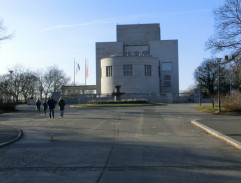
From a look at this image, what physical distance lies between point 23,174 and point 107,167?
1892mm

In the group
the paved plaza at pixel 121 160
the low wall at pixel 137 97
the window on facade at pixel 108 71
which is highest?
the window on facade at pixel 108 71

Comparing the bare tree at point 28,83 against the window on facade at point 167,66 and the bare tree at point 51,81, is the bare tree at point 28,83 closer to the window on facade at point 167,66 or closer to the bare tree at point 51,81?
the bare tree at point 51,81

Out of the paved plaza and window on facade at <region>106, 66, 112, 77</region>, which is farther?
window on facade at <region>106, 66, 112, 77</region>

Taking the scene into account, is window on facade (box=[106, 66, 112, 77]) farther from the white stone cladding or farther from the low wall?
the low wall

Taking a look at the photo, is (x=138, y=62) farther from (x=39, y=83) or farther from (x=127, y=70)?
(x=39, y=83)

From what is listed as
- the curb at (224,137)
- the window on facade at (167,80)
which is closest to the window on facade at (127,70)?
the window on facade at (167,80)

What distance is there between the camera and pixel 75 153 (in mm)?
8383

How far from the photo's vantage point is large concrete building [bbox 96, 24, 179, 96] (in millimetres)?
68562

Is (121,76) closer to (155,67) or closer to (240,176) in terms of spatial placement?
(155,67)

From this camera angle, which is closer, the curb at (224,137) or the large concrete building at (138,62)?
the curb at (224,137)

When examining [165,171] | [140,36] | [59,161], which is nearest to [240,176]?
[165,171]

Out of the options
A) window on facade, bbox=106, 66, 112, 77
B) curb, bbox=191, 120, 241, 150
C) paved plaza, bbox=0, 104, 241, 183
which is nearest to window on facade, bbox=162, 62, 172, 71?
window on facade, bbox=106, 66, 112, 77

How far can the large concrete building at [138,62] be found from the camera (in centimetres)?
6856

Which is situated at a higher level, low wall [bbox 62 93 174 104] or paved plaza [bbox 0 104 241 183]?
low wall [bbox 62 93 174 104]
